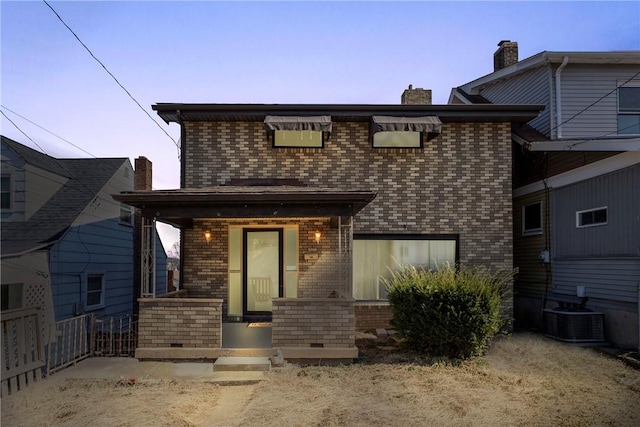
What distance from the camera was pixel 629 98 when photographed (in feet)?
39.4

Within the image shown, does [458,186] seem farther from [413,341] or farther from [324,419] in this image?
[324,419]

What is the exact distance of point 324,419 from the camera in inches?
191

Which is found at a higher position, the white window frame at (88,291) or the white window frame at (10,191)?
the white window frame at (10,191)

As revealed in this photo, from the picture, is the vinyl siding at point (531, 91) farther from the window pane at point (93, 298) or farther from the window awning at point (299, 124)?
the window pane at point (93, 298)

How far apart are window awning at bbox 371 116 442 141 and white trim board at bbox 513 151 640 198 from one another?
3163mm

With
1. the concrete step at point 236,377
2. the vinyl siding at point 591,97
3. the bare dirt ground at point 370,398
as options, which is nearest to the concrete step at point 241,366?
the concrete step at point 236,377

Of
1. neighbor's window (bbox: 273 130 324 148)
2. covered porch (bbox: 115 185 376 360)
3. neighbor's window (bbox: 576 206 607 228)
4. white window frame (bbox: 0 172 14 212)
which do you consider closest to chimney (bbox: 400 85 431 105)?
neighbor's window (bbox: 273 130 324 148)

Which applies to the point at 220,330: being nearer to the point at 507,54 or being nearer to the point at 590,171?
the point at 590,171

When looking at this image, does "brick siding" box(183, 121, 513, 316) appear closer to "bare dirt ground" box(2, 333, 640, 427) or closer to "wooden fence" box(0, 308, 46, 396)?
"bare dirt ground" box(2, 333, 640, 427)

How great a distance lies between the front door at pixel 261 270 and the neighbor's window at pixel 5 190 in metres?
6.42

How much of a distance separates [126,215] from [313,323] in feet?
35.4

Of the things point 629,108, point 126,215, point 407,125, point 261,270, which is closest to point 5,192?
point 126,215

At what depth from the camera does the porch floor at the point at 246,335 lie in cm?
753

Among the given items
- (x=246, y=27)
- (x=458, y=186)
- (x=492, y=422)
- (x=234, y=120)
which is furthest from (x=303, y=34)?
(x=492, y=422)
